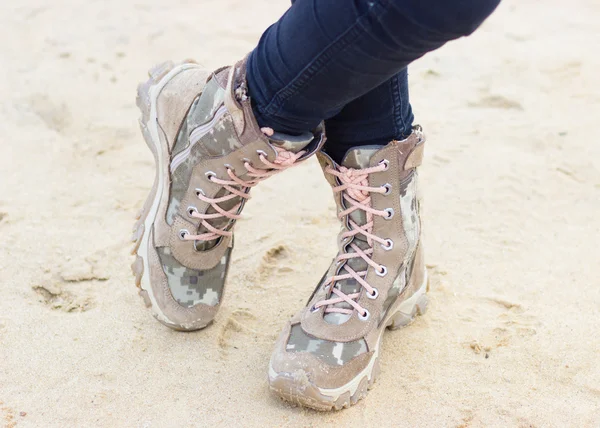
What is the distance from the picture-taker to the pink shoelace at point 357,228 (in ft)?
3.98

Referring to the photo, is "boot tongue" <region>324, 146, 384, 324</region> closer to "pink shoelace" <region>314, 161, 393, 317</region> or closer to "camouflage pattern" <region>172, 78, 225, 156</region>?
"pink shoelace" <region>314, 161, 393, 317</region>

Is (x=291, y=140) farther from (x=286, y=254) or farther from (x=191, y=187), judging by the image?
(x=286, y=254)

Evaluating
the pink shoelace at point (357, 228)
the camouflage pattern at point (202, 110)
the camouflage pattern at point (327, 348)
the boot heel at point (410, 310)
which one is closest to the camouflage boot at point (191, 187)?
the camouflage pattern at point (202, 110)

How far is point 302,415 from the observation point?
44.9 inches

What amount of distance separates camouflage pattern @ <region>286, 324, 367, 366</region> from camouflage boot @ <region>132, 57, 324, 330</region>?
0.72ft

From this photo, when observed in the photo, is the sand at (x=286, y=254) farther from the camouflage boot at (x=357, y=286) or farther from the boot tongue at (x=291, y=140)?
the boot tongue at (x=291, y=140)

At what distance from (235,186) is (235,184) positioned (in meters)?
0.02

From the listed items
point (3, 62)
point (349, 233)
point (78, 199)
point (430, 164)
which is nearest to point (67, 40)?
point (3, 62)

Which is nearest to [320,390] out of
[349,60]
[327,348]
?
[327,348]

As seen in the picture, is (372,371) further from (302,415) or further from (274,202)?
(274,202)

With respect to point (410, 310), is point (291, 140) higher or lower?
higher

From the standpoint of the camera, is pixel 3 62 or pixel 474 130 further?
pixel 3 62

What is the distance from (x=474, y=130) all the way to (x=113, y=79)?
1.32 metres

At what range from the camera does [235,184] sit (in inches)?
48.3
